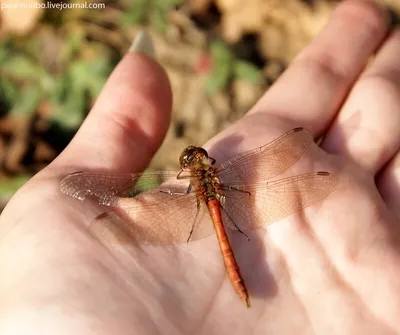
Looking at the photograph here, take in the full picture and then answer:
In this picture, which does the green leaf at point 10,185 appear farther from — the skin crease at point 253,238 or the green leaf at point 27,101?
the skin crease at point 253,238

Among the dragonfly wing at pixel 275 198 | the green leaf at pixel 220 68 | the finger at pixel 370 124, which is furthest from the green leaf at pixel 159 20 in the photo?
→ the dragonfly wing at pixel 275 198

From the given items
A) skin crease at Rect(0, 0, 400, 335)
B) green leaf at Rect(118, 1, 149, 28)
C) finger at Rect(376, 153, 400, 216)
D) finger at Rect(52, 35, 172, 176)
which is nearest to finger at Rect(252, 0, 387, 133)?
skin crease at Rect(0, 0, 400, 335)

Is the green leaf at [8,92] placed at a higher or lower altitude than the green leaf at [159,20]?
lower

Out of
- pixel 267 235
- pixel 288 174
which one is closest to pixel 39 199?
pixel 267 235

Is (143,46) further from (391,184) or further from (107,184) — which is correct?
(391,184)

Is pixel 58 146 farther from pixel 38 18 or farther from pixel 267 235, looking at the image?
pixel 267 235

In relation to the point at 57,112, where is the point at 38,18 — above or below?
above

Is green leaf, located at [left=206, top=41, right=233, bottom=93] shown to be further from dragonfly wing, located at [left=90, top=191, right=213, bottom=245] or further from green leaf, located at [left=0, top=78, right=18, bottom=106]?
dragonfly wing, located at [left=90, top=191, right=213, bottom=245]
